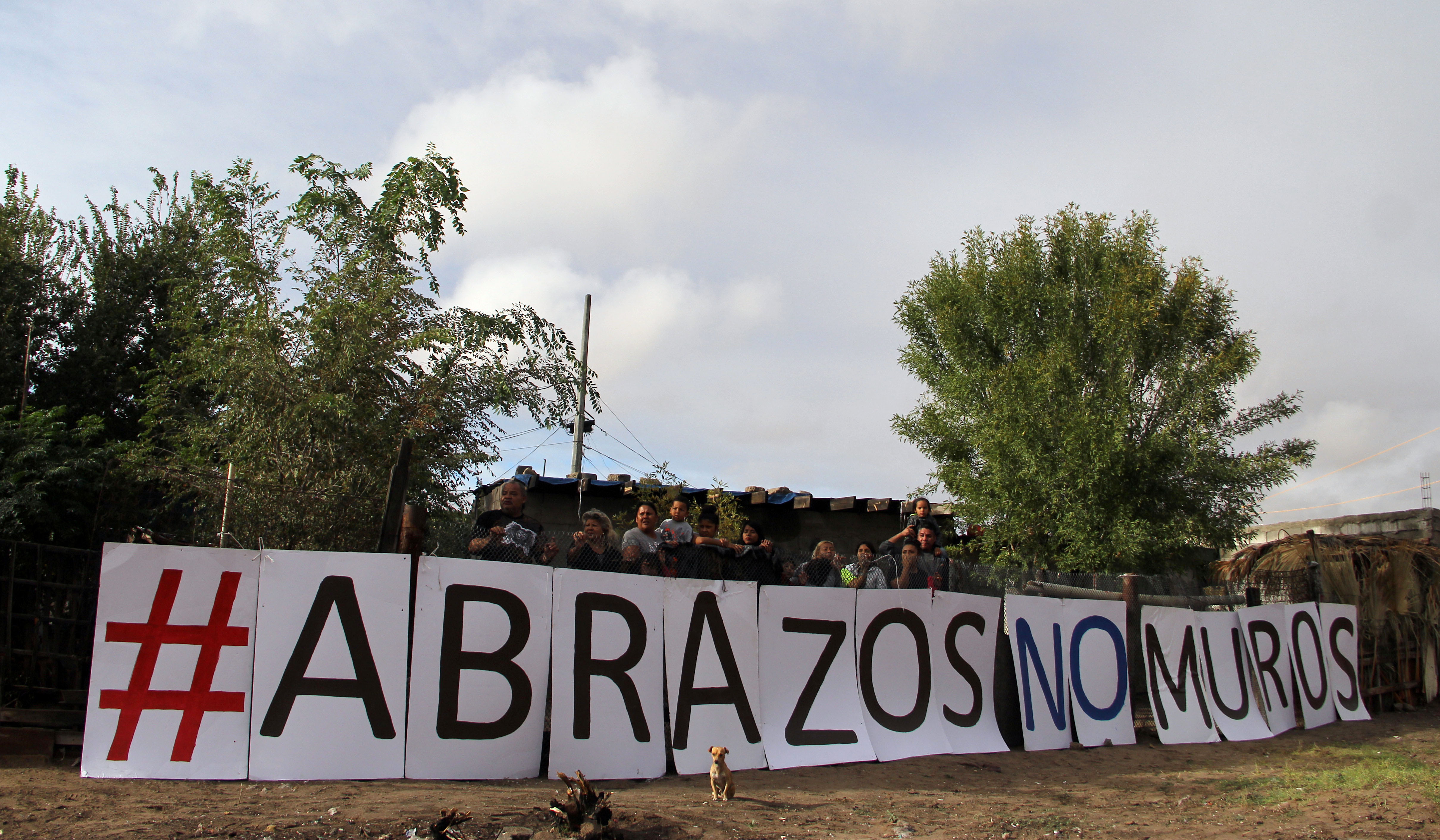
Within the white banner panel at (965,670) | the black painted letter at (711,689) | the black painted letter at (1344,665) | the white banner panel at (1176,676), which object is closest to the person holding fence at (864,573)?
the white banner panel at (965,670)

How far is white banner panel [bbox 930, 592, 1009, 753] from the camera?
25.5 feet

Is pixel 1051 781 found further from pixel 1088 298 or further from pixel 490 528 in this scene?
pixel 1088 298

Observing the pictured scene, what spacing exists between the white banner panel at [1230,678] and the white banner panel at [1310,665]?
3.03 ft

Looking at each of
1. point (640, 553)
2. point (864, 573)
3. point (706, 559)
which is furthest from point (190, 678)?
point (864, 573)

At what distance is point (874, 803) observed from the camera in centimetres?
591

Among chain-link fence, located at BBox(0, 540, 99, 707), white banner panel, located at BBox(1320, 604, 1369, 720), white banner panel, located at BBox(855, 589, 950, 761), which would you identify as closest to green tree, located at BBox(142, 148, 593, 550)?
chain-link fence, located at BBox(0, 540, 99, 707)

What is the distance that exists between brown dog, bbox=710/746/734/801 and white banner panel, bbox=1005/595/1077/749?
364 centimetres

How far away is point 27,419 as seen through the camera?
722 cm

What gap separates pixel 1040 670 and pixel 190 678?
22.2 feet

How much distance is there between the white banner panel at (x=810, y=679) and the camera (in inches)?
268

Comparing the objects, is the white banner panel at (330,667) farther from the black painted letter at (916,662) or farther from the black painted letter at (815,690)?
the black painted letter at (916,662)

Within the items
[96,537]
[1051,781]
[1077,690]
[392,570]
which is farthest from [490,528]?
[1077,690]

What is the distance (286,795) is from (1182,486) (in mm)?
17400

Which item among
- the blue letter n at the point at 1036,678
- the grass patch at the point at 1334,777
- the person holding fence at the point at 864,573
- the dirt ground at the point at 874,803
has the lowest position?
the grass patch at the point at 1334,777
